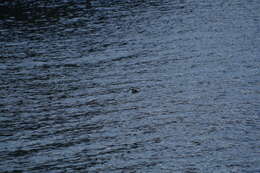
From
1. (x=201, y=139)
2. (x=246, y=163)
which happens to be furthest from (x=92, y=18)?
(x=246, y=163)

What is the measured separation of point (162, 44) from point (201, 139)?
50.8 feet

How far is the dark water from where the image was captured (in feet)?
62.3

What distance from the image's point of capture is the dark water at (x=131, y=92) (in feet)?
62.3

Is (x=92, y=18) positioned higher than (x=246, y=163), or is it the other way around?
(x=92, y=18)

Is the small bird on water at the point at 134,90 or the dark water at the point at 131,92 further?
the small bird on water at the point at 134,90

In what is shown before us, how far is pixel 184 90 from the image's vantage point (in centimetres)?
2603

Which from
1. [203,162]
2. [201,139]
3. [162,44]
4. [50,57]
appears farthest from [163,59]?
[203,162]

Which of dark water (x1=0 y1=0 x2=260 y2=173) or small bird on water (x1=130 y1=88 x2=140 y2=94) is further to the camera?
small bird on water (x1=130 y1=88 x2=140 y2=94)

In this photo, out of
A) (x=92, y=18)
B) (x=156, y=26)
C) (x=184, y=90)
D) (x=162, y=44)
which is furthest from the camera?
(x=92, y=18)

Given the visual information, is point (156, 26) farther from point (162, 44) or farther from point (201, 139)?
point (201, 139)

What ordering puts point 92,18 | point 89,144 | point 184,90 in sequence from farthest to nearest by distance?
point 92,18 < point 184,90 < point 89,144

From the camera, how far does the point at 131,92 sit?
25.9m

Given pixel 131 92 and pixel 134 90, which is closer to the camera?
pixel 131 92

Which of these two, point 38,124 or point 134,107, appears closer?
point 38,124
